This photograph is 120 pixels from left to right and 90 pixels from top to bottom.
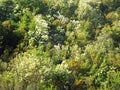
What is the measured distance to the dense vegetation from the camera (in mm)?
46697

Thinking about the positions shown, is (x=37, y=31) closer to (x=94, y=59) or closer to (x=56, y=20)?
(x=56, y=20)

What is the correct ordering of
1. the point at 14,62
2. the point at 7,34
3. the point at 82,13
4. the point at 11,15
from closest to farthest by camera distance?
1. the point at 14,62
2. the point at 7,34
3. the point at 11,15
4. the point at 82,13

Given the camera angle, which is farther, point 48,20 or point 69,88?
point 48,20

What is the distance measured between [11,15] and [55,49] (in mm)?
13647

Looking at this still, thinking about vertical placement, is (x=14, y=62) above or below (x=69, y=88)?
above

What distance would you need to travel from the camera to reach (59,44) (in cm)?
6041

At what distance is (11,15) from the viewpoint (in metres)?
65.9

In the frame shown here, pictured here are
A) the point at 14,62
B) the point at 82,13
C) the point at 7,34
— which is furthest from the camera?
the point at 82,13

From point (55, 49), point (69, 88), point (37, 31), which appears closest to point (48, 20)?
point (37, 31)

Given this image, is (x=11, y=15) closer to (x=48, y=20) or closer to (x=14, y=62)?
(x=48, y=20)

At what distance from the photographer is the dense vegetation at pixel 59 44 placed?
46.7 meters

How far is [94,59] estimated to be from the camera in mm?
55688

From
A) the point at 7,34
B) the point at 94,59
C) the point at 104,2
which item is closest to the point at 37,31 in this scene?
the point at 7,34

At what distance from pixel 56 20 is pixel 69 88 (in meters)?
20.0
